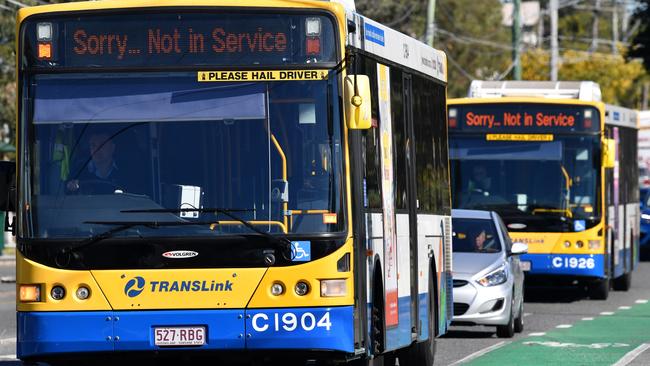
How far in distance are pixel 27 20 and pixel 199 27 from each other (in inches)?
43.1

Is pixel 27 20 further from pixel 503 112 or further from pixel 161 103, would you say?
pixel 503 112

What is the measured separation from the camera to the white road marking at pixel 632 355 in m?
15.7

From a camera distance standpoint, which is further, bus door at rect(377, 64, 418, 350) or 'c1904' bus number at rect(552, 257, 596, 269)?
'c1904' bus number at rect(552, 257, 596, 269)

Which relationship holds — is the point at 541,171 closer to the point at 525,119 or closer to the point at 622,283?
the point at 525,119

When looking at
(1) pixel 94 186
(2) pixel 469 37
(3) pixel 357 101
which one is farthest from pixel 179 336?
(2) pixel 469 37

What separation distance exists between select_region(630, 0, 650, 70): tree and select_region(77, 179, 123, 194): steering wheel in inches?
2002

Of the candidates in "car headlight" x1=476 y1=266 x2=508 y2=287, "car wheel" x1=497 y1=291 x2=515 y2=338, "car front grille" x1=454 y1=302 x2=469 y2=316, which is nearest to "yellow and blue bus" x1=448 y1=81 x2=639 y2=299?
"car headlight" x1=476 y1=266 x2=508 y2=287

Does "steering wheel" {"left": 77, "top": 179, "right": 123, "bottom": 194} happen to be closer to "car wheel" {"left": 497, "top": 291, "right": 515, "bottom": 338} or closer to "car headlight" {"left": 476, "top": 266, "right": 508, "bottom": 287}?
"car wheel" {"left": 497, "top": 291, "right": 515, "bottom": 338}

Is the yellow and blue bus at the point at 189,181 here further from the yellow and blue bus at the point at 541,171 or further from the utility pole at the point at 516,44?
the utility pole at the point at 516,44

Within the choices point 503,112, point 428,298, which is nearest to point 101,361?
point 428,298

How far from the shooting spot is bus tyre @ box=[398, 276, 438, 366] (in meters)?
14.7

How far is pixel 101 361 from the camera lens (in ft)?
37.1

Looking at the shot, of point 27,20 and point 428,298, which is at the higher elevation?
point 27,20

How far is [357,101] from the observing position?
1099 cm
